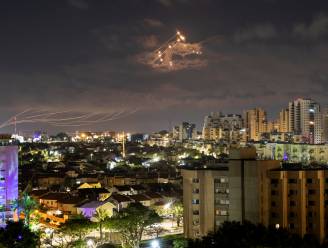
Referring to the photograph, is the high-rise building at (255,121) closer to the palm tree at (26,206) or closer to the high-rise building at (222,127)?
the high-rise building at (222,127)

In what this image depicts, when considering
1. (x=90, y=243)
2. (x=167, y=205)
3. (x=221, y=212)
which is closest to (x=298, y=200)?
(x=221, y=212)

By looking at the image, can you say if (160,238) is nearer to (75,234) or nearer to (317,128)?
(75,234)

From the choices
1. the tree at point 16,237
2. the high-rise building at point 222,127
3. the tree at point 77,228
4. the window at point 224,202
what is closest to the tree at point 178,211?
the tree at point 77,228

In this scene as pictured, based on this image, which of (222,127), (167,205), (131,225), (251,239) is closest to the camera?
(251,239)

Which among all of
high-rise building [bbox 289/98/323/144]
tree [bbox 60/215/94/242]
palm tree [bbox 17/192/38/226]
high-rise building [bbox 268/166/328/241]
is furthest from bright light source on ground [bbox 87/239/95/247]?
high-rise building [bbox 289/98/323/144]

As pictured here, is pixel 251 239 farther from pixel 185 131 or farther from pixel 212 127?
pixel 185 131

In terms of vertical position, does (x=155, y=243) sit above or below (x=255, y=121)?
below
